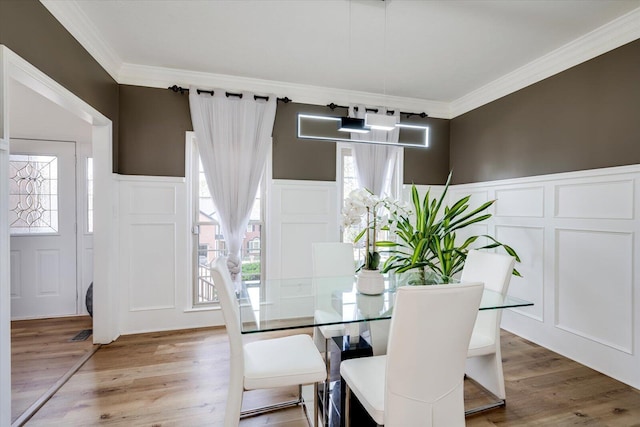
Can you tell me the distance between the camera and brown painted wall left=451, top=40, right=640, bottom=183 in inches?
92.0

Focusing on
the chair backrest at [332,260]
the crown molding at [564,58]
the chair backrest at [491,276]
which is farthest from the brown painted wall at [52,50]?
the crown molding at [564,58]

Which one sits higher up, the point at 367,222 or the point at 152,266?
the point at 367,222

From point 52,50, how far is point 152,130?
4.03 feet

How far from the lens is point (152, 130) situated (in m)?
3.19

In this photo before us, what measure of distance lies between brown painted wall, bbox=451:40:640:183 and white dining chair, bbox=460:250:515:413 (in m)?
1.33

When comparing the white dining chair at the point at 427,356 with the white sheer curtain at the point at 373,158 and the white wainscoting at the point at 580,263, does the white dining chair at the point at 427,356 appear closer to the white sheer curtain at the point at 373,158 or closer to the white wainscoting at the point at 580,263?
the white wainscoting at the point at 580,263

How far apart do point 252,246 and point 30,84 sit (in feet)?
7.41

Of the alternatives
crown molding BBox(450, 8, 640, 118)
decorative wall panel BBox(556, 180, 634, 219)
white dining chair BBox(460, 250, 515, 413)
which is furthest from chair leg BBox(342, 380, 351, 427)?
crown molding BBox(450, 8, 640, 118)

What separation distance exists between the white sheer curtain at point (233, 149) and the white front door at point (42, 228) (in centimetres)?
171

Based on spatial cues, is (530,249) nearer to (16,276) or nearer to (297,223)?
(297,223)

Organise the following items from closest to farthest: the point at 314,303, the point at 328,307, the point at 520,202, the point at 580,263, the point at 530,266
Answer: the point at 328,307 < the point at 314,303 < the point at 580,263 < the point at 530,266 < the point at 520,202

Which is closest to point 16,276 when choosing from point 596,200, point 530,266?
point 530,266

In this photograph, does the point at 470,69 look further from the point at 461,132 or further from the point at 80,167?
the point at 80,167

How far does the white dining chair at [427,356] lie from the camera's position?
1.21m
